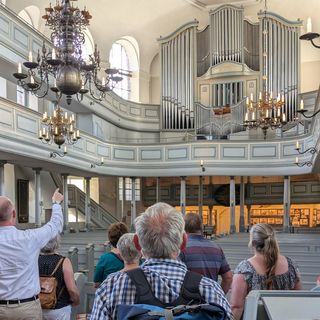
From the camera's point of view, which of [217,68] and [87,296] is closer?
[87,296]

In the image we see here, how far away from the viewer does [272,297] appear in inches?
67.6

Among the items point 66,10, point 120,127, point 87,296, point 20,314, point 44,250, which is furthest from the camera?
point 120,127

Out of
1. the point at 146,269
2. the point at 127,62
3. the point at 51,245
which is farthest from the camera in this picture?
the point at 127,62

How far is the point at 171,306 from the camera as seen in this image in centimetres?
175

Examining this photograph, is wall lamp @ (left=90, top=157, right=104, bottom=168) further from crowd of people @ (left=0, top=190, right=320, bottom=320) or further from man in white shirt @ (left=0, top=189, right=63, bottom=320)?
man in white shirt @ (left=0, top=189, right=63, bottom=320)

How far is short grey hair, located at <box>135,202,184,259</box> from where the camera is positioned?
6.40 feet

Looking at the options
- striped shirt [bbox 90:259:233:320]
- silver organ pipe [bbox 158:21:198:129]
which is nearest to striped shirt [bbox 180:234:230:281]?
striped shirt [bbox 90:259:233:320]

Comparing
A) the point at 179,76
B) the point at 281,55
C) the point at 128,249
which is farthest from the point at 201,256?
the point at 179,76

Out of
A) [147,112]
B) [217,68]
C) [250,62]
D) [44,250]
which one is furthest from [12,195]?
[44,250]

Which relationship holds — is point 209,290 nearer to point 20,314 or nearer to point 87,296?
point 20,314

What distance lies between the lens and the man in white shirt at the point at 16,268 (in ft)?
10.4

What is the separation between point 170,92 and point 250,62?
4273mm

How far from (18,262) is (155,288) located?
5.53 feet

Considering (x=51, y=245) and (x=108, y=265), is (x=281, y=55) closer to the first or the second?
(x=108, y=265)
